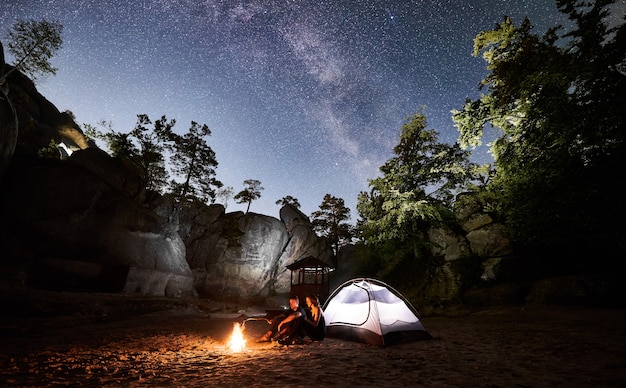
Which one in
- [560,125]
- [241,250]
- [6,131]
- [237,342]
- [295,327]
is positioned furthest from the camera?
[241,250]

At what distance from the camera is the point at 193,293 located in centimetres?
2295

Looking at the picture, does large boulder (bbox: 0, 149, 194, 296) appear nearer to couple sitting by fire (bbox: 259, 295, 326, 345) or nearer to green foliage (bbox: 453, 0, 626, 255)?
couple sitting by fire (bbox: 259, 295, 326, 345)

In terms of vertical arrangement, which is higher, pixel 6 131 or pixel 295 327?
pixel 6 131

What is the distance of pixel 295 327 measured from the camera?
6.98m

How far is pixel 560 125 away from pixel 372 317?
10914mm

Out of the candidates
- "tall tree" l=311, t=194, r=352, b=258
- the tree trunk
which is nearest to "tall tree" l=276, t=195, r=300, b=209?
"tall tree" l=311, t=194, r=352, b=258

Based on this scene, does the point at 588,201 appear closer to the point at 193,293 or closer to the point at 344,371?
the point at 344,371

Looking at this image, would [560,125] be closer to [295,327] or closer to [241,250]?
[295,327]

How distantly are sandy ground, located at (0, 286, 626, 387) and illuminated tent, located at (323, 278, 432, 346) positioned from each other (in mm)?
318

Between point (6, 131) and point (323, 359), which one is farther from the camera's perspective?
point (6, 131)

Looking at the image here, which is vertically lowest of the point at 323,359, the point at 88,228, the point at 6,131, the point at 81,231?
the point at 323,359

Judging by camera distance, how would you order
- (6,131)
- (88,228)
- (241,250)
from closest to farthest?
(6,131)
(88,228)
(241,250)

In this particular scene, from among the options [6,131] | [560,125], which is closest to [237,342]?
[560,125]

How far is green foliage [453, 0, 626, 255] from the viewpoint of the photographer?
30.6 ft
